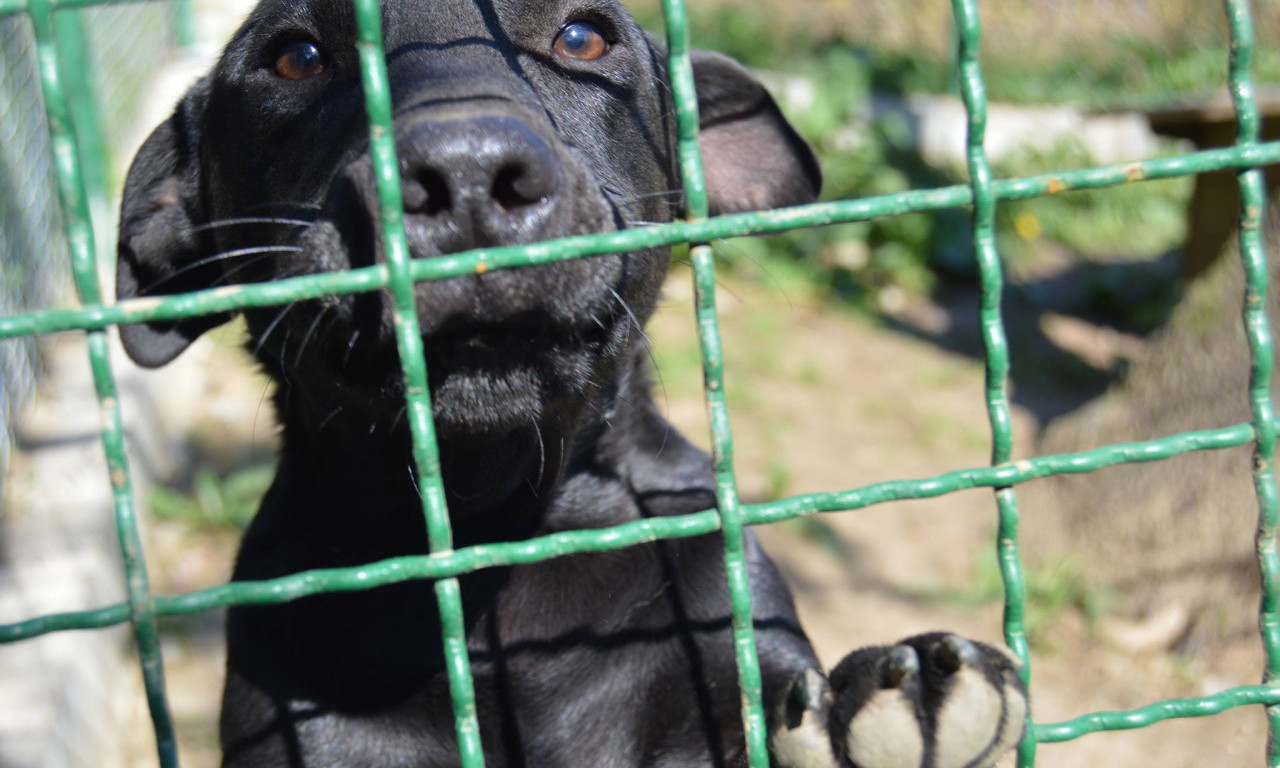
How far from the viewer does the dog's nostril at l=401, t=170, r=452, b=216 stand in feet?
5.22

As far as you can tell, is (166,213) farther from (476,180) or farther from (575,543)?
(575,543)

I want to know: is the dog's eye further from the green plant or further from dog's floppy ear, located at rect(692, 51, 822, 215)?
the green plant

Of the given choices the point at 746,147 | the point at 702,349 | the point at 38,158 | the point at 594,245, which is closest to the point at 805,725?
the point at 702,349

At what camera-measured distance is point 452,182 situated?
1.58 metres

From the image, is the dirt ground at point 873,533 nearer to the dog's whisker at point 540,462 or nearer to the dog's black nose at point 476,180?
the dog's whisker at point 540,462

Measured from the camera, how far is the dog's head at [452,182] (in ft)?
5.38

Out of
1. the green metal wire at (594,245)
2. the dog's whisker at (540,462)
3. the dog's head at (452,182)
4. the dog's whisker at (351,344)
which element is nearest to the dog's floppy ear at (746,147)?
the dog's head at (452,182)

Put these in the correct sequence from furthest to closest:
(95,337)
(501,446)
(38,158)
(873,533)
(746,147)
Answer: (38,158)
(873,533)
(746,147)
(501,446)
(95,337)

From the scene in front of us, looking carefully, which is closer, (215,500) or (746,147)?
(746,147)

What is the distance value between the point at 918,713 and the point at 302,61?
1600 mm

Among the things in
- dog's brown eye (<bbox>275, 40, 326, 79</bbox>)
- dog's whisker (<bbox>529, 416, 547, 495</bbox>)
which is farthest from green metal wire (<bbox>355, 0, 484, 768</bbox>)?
dog's brown eye (<bbox>275, 40, 326, 79</bbox>)

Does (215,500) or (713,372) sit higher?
(713,372)

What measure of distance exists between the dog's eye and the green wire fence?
75 cm

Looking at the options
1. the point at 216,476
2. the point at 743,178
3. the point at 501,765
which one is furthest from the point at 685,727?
the point at 216,476
